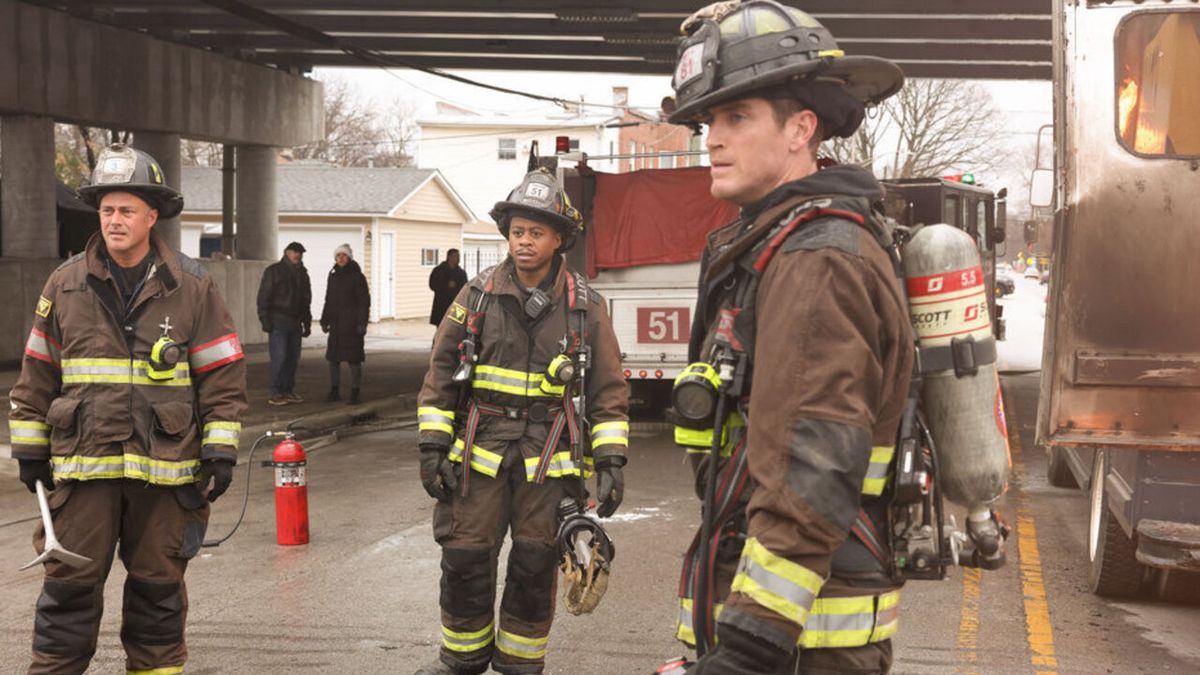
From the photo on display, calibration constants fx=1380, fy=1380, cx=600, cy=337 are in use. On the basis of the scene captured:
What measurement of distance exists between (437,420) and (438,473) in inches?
8.5

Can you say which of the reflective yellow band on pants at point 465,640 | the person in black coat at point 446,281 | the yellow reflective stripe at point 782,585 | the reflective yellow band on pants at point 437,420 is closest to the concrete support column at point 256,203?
the person in black coat at point 446,281

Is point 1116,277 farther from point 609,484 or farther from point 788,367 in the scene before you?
point 788,367

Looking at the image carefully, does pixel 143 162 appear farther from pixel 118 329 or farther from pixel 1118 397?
pixel 1118 397

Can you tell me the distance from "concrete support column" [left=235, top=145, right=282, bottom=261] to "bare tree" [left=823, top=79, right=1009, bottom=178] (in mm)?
34487

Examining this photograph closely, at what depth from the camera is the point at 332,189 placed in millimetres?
40719

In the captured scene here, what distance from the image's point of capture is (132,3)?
19.6 meters

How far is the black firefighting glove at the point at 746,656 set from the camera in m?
2.46

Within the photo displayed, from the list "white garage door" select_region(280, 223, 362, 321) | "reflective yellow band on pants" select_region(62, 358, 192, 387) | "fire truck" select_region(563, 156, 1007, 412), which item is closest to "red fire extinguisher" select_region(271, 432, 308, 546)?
"reflective yellow band on pants" select_region(62, 358, 192, 387)

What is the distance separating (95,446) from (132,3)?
16439 millimetres

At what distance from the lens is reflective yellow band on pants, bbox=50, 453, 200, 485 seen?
4.77 metres

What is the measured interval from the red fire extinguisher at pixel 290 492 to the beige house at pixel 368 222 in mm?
29202

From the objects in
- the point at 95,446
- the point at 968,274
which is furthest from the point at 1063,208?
the point at 95,446

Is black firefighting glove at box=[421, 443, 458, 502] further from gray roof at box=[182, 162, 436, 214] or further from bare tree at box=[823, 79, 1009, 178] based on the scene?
bare tree at box=[823, 79, 1009, 178]

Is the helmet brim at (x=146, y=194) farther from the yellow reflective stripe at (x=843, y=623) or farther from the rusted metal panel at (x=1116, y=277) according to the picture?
the rusted metal panel at (x=1116, y=277)
